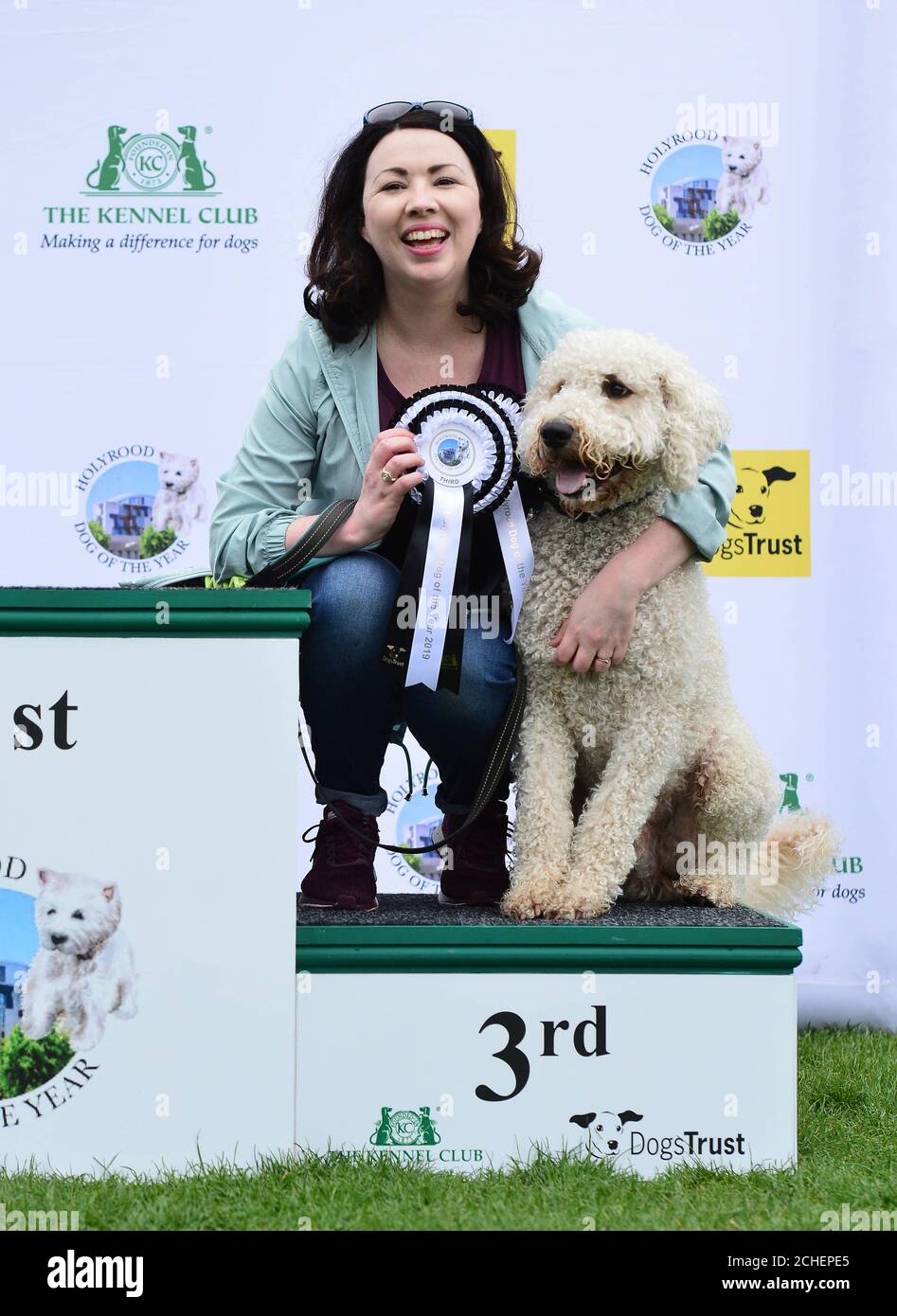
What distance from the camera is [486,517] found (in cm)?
222

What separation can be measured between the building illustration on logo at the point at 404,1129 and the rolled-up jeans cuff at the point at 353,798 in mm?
501

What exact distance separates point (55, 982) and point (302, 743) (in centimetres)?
54

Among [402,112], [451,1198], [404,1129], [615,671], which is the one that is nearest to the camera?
[451,1198]

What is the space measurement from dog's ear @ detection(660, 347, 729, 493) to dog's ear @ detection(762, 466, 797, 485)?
3.76 ft

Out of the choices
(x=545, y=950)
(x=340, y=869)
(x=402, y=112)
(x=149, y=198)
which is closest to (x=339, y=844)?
(x=340, y=869)

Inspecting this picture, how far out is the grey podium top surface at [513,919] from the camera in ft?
6.34

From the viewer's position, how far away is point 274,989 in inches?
71.7

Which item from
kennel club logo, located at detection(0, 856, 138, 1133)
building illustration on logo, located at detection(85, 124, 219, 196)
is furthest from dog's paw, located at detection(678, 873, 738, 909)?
building illustration on logo, located at detection(85, 124, 219, 196)

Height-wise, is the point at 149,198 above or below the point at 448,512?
above

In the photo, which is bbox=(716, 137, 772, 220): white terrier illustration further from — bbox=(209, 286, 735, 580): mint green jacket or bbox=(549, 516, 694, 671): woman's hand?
bbox=(549, 516, 694, 671): woman's hand

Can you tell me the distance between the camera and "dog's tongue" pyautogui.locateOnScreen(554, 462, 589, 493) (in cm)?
207

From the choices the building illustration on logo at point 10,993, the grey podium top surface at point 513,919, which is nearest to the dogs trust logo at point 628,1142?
the grey podium top surface at point 513,919

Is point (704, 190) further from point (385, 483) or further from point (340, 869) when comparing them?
point (340, 869)

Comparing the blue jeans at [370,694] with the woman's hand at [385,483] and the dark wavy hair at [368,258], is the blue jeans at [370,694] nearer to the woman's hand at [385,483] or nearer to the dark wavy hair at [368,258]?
the woman's hand at [385,483]
